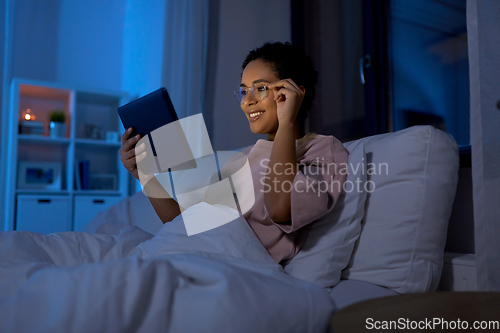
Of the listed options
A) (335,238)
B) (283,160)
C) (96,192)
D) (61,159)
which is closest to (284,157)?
(283,160)

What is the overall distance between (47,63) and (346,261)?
3223 mm

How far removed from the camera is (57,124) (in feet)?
9.72

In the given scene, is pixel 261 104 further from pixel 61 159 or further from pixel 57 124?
pixel 61 159

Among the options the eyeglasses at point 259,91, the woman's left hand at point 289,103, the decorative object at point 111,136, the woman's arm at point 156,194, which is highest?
the decorative object at point 111,136

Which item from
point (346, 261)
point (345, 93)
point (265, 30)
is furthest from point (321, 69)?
point (346, 261)

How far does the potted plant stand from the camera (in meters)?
2.96

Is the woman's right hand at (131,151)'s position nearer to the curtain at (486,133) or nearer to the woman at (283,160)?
the woman at (283,160)

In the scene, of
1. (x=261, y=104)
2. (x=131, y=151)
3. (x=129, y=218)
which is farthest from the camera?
(x=129, y=218)

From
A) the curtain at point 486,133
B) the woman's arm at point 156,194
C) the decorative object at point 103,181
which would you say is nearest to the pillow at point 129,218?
the woman's arm at point 156,194

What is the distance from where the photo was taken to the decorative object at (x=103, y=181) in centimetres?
310

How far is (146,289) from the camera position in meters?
0.54

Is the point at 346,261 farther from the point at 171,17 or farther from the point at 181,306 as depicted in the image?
the point at 171,17

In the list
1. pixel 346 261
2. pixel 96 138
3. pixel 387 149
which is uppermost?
pixel 96 138

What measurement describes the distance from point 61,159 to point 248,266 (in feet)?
9.64
